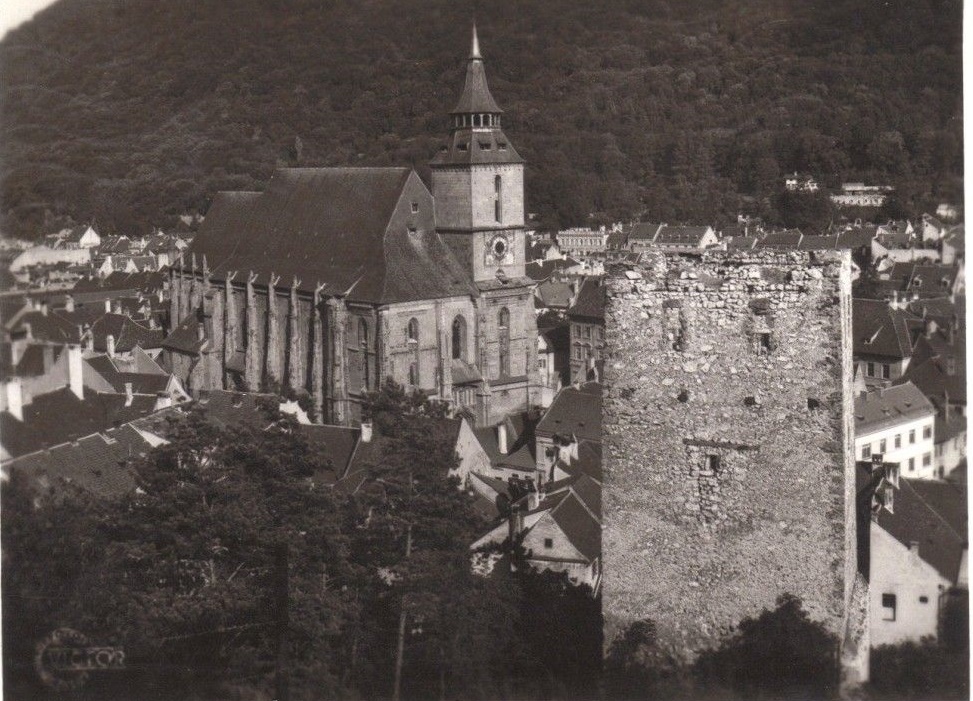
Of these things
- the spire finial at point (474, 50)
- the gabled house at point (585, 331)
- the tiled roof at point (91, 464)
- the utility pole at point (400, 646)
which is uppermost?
the spire finial at point (474, 50)

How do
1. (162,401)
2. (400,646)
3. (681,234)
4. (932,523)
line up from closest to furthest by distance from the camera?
1. (400,646)
2. (932,523)
3. (162,401)
4. (681,234)

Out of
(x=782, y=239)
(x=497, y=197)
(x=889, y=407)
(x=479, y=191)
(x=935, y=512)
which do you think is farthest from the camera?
(x=782, y=239)

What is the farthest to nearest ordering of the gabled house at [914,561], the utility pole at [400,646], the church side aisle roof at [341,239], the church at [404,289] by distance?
the church side aisle roof at [341,239]
the church at [404,289]
the gabled house at [914,561]
the utility pole at [400,646]

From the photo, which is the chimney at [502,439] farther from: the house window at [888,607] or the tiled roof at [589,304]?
the house window at [888,607]

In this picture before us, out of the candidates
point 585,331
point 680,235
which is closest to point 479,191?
point 585,331

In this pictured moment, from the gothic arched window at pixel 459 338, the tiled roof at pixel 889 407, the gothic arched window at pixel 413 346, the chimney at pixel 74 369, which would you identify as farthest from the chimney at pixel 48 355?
the gothic arched window at pixel 459 338

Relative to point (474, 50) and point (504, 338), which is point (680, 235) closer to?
point (474, 50)
